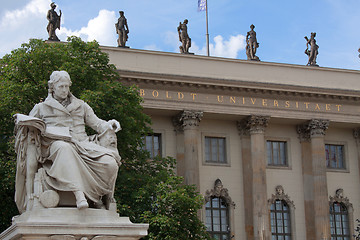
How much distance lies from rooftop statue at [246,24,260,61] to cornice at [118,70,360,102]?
9.00 ft

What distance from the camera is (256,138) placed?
138ft

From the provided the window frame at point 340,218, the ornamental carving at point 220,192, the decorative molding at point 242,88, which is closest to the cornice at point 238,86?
the decorative molding at point 242,88

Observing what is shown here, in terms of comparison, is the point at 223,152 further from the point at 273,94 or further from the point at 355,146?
the point at 355,146

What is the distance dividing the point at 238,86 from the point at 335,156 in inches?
316

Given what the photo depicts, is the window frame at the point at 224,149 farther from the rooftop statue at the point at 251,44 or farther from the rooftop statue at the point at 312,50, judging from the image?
the rooftop statue at the point at 312,50

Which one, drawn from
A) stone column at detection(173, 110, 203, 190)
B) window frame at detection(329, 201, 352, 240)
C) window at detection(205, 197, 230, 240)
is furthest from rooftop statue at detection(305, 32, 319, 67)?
window at detection(205, 197, 230, 240)

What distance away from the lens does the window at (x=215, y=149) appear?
1690 inches

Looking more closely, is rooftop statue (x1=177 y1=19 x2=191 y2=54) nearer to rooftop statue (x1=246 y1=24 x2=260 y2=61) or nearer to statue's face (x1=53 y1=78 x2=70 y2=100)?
rooftop statue (x1=246 y1=24 x2=260 y2=61)

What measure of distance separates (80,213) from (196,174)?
102ft

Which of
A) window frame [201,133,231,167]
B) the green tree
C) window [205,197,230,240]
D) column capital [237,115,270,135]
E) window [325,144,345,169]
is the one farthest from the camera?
window [325,144,345,169]

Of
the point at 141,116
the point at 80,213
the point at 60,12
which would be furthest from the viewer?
the point at 60,12

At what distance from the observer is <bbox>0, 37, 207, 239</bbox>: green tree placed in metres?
26.2

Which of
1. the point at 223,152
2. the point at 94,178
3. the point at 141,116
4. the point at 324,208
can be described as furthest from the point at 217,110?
the point at 94,178

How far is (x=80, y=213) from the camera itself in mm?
9297
